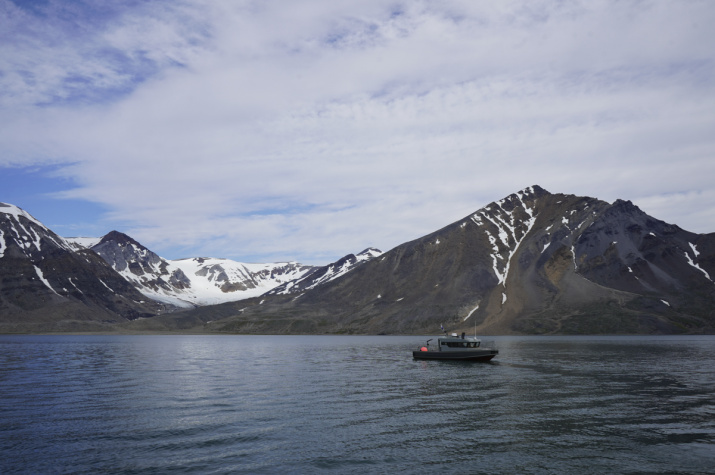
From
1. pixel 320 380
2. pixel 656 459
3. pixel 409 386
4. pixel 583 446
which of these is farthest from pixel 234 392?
pixel 656 459

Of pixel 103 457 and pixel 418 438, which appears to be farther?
pixel 418 438

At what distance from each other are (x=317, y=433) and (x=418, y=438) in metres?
6.70

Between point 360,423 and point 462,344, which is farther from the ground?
point 462,344

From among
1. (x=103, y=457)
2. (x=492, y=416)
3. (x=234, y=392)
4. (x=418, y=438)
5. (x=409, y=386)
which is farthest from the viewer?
(x=409, y=386)

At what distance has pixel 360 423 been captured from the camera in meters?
38.9

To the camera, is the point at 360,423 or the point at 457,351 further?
the point at 457,351

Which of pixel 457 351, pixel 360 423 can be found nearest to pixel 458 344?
pixel 457 351

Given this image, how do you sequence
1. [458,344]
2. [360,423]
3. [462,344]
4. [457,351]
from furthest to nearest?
1. [458,344]
2. [462,344]
3. [457,351]
4. [360,423]

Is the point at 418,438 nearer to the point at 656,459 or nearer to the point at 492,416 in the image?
the point at 492,416

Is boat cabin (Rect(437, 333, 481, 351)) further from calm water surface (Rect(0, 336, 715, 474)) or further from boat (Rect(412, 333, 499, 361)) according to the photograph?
calm water surface (Rect(0, 336, 715, 474))

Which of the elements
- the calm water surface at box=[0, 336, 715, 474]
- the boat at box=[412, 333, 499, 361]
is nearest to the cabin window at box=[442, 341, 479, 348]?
the boat at box=[412, 333, 499, 361]

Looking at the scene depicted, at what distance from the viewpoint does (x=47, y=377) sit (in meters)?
68.4

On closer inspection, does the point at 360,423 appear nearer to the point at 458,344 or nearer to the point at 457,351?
the point at 457,351

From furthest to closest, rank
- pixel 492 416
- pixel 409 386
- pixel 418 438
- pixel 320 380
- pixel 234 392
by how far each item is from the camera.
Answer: pixel 320 380 < pixel 409 386 < pixel 234 392 < pixel 492 416 < pixel 418 438
